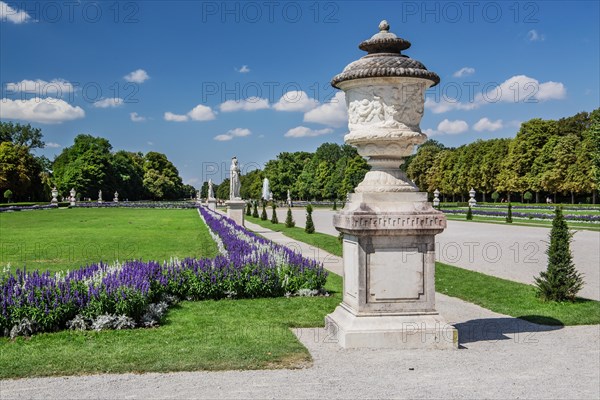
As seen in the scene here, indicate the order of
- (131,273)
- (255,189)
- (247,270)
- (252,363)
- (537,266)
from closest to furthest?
(252,363), (131,273), (247,270), (537,266), (255,189)

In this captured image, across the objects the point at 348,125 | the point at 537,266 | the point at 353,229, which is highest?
the point at 348,125

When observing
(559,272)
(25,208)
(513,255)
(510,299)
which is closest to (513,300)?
(510,299)

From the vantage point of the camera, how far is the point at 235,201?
28609mm

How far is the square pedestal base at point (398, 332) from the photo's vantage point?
611 cm

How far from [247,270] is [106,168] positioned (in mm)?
80155

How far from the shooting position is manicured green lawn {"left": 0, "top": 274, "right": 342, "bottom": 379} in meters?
5.39

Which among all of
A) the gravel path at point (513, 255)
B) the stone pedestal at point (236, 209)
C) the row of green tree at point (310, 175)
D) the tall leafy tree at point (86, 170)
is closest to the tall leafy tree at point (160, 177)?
the row of green tree at point (310, 175)

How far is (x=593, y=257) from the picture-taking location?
16.4 m

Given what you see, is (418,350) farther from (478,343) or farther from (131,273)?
(131,273)

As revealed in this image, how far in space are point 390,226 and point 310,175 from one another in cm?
9217

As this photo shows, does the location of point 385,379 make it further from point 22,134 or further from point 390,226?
point 22,134

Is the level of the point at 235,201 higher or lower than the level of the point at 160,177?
lower

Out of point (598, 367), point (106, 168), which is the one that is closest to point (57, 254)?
point (598, 367)

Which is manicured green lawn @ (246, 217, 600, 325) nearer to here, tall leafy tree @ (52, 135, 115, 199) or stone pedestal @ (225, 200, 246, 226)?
stone pedestal @ (225, 200, 246, 226)
